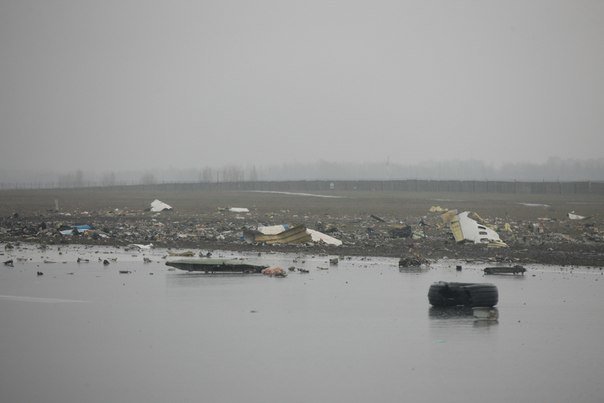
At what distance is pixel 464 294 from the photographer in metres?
17.5

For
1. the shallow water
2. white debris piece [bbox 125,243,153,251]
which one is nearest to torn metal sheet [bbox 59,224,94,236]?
white debris piece [bbox 125,243,153,251]

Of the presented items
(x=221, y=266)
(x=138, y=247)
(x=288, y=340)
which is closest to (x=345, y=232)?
(x=138, y=247)

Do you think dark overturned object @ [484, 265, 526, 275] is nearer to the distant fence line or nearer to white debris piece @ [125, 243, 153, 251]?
white debris piece @ [125, 243, 153, 251]

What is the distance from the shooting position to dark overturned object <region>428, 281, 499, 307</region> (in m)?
17.3

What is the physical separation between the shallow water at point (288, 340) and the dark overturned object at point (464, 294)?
0.38 metres

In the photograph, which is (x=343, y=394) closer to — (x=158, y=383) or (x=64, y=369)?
(x=158, y=383)

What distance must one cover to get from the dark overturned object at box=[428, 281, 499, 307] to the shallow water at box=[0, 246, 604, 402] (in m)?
0.38

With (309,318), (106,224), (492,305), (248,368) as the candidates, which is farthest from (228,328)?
(106,224)

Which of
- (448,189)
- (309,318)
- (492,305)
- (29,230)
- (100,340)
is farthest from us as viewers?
(448,189)

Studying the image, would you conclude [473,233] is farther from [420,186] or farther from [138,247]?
[420,186]

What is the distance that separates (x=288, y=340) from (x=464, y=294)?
195 inches

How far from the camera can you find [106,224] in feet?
129

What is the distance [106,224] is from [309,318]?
988 inches

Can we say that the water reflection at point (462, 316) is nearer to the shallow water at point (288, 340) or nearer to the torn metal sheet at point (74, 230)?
the shallow water at point (288, 340)
